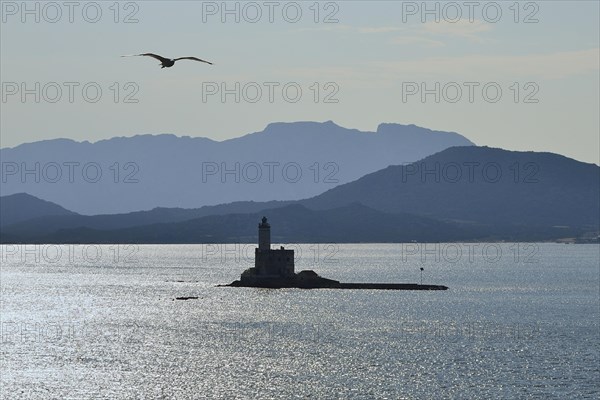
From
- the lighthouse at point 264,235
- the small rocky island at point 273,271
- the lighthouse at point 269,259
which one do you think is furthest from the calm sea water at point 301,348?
the lighthouse at point 264,235

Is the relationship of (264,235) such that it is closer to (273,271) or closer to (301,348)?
(273,271)

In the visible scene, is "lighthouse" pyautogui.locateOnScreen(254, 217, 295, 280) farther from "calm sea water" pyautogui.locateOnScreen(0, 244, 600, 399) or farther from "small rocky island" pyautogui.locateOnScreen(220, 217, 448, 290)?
"calm sea water" pyautogui.locateOnScreen(0, 244, 600, 399)

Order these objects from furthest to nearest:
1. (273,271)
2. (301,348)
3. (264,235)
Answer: (273,271) → (264,235) → (301,348)

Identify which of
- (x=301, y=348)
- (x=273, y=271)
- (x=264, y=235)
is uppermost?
(x=264, y=235)

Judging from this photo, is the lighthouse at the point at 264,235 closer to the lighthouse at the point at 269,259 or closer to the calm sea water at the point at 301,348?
the lighthouse at the point at 269,259

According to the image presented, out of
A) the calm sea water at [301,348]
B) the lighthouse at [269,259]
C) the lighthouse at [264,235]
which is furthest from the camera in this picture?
the lighthouse at [269,259]

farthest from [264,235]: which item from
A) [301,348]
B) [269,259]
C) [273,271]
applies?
[301,348]

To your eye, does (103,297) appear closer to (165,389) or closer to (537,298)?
(537,298)

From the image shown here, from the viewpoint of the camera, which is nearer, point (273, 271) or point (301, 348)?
point (301, 348)

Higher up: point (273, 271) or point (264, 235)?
point (264, 235)

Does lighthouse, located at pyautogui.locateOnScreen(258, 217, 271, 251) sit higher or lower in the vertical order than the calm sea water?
higher

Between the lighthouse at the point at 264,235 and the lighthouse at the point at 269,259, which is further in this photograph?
the lighthouse at the point at 269,259

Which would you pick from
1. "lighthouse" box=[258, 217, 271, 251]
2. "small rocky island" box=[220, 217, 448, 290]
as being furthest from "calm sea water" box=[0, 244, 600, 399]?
"lighthouse" box=[258, 217, 271, 251]

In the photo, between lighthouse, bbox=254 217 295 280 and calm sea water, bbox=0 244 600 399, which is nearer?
calm sea water, bbox=0 244 600 399
